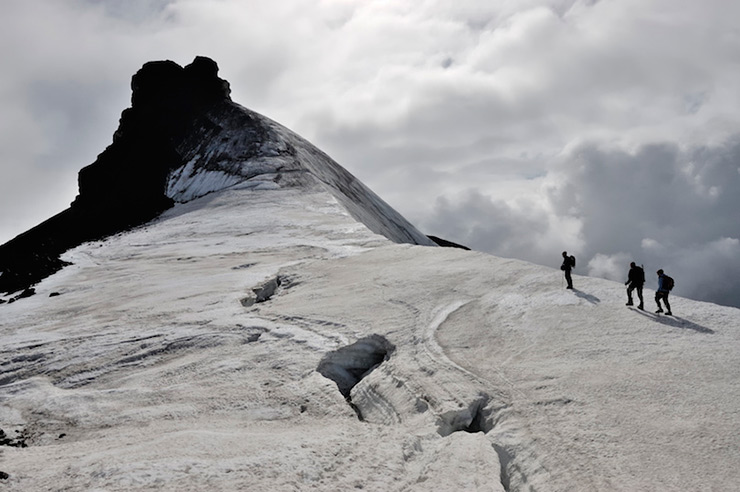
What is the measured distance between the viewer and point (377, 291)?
19.3 metres

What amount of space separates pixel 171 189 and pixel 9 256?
14692 mm

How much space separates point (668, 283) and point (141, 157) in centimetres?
6634

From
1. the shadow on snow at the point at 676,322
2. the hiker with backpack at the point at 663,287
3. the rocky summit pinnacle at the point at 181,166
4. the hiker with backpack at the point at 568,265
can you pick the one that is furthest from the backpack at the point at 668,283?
the rocky summit pinnacle at the point at 181,166

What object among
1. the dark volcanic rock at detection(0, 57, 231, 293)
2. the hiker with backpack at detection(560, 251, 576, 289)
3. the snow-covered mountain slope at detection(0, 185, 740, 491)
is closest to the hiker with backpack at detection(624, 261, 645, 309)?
the snow-covered mountain slope at detection(0, 185, 740, 491)

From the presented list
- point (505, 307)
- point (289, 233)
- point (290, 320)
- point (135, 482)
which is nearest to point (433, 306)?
point (505, 307)

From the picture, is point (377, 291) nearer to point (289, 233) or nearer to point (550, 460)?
point (550, 460)

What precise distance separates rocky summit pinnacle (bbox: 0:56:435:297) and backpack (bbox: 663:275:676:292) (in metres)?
27.7

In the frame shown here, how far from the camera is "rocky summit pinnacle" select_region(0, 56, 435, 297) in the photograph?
1945 inches

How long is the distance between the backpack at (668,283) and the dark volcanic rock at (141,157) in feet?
133

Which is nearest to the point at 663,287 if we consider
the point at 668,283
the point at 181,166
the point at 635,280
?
the point at 668,283

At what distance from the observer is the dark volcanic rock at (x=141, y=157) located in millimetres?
52094

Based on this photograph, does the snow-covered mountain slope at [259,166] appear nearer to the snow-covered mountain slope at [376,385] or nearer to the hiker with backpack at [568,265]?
the snow-covered mountain slope at [376,385]

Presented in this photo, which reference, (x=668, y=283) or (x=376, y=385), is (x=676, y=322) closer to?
(x=668, y=283)

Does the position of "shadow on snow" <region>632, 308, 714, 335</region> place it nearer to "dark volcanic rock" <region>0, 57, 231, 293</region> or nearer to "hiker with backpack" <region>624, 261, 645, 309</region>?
"hiker with backpack" <region>624, 261, 645, 309</region>
